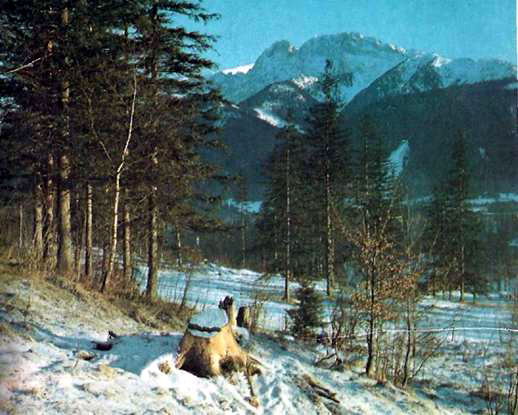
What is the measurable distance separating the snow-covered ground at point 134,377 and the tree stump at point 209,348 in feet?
0.58

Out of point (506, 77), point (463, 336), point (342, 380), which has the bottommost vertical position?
point (463, 336)

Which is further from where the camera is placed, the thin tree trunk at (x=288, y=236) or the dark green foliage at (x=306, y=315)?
the thin tree trunk at (x=288, y=236)

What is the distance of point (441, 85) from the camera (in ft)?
472

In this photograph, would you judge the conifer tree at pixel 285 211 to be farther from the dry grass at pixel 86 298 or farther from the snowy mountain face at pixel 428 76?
the snowy mountain face at pixel 428 76

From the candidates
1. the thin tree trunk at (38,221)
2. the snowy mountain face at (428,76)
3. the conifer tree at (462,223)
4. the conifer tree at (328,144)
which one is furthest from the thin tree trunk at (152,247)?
the snowy mountain face at (428,76)

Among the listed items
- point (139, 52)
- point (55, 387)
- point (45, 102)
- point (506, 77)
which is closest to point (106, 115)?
point (45, 102)

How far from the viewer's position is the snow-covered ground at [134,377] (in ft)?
12.9

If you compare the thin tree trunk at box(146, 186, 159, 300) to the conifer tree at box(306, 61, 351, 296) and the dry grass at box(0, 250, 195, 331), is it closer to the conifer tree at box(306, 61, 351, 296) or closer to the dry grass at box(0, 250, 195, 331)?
the dry grass at box(0, 250, 195, 331)

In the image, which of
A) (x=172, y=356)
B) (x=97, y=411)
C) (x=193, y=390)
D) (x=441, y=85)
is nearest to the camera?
(x=97, y=411)

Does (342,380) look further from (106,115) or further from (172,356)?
(106,115)

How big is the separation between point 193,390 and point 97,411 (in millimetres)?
1436

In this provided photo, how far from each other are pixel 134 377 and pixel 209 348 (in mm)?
1155

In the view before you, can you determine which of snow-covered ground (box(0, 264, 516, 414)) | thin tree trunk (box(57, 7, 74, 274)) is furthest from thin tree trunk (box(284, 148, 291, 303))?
thin tree trunk (box(57, 7, 74, 274))

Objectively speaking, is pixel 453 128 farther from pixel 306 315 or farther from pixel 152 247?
pixel 152 247
